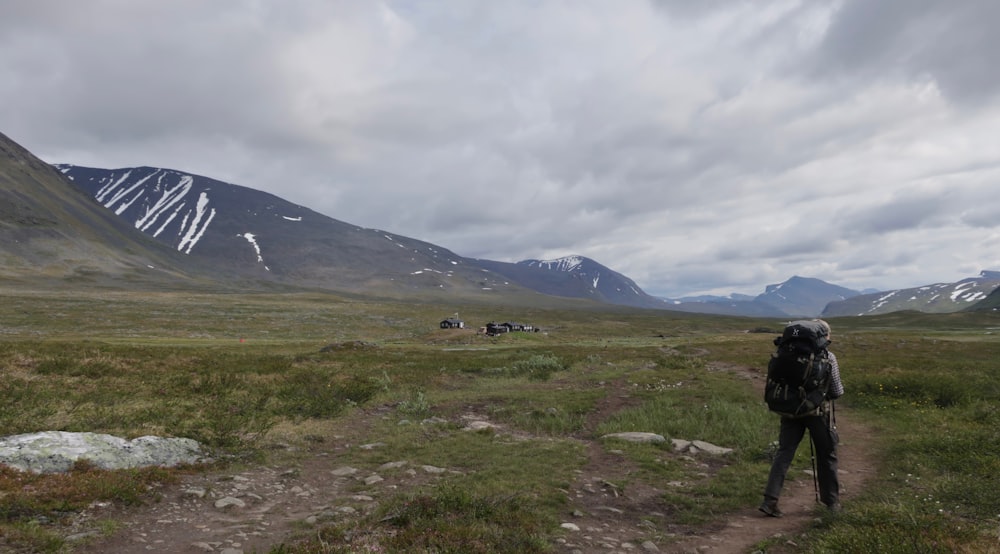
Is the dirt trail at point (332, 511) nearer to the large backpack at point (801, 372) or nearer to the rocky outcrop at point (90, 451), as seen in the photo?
the rocky outcrop at point (90, 451)

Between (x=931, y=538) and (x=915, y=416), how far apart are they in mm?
13022

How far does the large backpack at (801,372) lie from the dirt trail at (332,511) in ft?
6.36

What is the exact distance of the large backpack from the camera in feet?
29.3

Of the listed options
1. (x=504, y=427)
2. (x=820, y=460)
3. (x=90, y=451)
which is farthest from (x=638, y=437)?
(x=90, y=451)

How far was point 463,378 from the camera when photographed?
92.0 ft

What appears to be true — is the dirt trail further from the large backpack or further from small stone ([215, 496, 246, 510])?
the large backpack

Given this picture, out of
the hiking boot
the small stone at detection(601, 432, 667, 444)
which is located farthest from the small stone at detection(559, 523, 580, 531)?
the small stone at detection(601, 432, 667, 444)

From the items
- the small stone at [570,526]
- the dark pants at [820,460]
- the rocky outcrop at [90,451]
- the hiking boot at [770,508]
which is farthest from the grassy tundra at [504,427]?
the dark pants at [820,460]

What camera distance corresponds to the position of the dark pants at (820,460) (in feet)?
29.7

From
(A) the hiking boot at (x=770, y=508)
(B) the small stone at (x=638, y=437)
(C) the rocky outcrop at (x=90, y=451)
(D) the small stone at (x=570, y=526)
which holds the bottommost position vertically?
(B) the small stone at (x=638, y=437)

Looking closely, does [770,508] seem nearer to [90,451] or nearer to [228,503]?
[228,503]

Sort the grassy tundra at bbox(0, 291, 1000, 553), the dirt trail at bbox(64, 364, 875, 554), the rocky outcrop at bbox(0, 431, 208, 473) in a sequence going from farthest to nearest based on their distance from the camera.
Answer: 1. the rocky outcrop at bbox(0, 431, 208, 473)
2. the dirt trail at bbox(64, 364, 875, 554)
3. the grassy tundra at bbox(0, 291, 1000, 553)

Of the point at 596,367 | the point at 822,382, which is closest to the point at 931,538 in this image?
the point at 822,382

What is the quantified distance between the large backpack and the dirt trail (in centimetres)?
194
